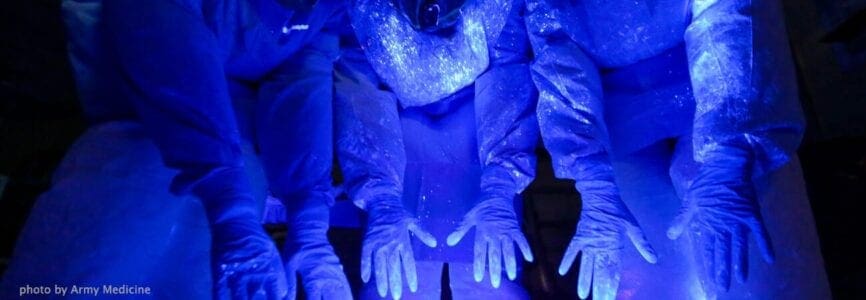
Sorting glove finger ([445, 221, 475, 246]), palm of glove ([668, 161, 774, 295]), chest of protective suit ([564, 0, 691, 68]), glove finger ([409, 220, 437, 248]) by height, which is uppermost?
chest of protective suit ([564, 0, 691, 68])

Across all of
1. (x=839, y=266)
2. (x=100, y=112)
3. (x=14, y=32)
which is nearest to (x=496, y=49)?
(x=100, y=112)

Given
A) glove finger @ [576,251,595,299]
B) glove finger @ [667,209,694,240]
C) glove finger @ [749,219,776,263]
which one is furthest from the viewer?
glove finger @ [576,251,595,299]

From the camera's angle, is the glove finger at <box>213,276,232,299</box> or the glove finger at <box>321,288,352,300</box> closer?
the glove finger at <box>213,276,232,299</box>

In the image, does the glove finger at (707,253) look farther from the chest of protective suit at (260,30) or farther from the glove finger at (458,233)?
the chest of protective suit at (260,30)

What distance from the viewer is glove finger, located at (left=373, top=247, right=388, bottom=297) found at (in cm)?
177

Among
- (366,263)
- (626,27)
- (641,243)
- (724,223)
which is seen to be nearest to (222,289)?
(366,263)

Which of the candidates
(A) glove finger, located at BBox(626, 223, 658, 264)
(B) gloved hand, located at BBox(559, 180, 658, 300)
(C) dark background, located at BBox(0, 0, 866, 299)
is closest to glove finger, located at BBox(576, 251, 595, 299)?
(B) gloved hand, located at BBox(559, 180, 658, 300)

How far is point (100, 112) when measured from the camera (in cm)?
166

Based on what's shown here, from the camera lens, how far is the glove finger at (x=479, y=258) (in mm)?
1759

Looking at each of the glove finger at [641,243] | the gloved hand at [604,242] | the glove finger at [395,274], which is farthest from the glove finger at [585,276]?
the glove finger at [395,274]

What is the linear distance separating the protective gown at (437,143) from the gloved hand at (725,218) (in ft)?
1.44

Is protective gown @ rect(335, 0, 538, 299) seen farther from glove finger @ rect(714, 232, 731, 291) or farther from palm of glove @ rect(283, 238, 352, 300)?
glove finger @ rect(714, 232, 731, 291)

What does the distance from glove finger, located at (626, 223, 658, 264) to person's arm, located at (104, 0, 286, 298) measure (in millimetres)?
788

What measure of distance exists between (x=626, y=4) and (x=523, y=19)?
1.01 feet
